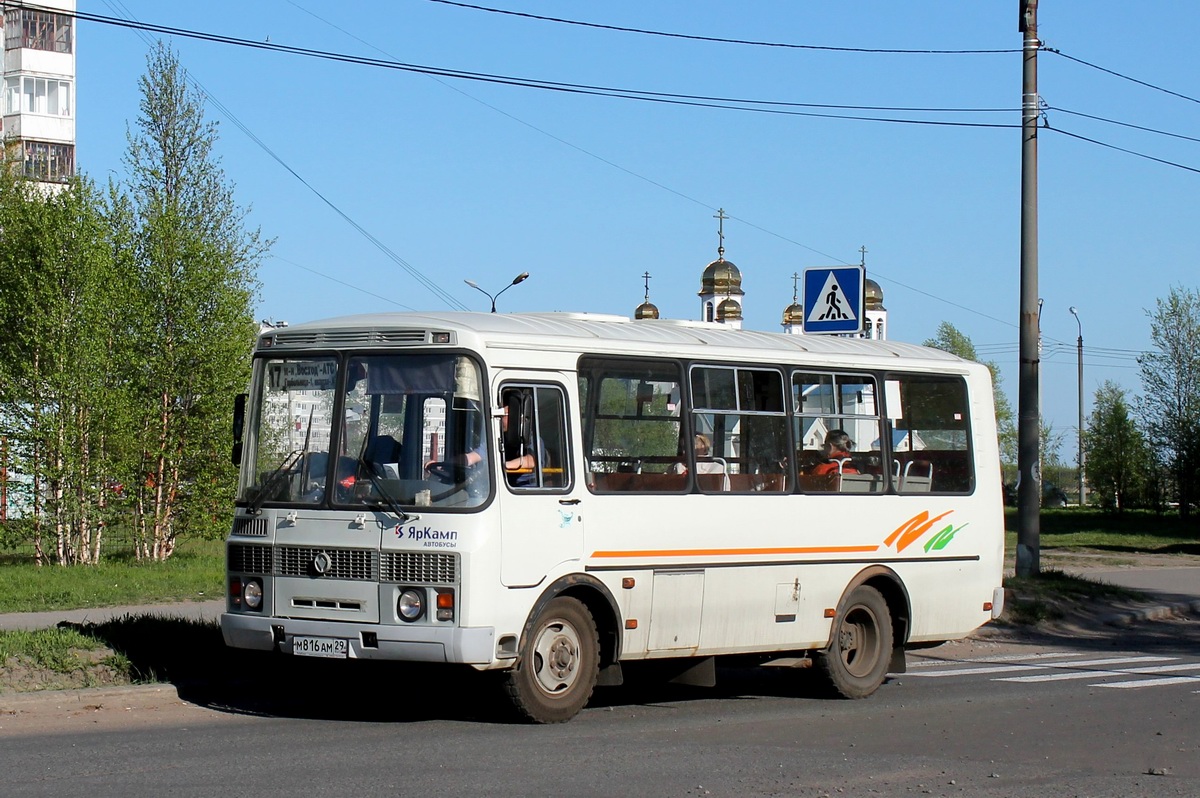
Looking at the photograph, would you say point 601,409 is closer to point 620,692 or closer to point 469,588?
point 469,588

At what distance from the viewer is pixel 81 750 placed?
29.4 ft

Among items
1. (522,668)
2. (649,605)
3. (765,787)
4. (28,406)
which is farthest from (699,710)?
(28,406)

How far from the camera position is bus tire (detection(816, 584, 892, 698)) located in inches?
491

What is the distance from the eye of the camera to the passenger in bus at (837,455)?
12.5 meters

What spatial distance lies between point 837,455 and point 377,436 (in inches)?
168

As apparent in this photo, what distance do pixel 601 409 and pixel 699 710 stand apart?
96.0 inches

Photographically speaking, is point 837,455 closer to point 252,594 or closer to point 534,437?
point 534,437

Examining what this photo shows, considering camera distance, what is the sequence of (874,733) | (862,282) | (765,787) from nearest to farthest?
(765,787) < (874,733) < (862,282)

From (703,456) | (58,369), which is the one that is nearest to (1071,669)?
(703,456)

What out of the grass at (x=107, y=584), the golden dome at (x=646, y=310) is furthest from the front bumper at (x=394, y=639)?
the golden dome at (x=646, y=310)

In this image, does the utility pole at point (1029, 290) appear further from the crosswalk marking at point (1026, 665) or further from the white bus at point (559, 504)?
the white bus at point (559, 504)

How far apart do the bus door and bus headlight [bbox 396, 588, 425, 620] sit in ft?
1.81

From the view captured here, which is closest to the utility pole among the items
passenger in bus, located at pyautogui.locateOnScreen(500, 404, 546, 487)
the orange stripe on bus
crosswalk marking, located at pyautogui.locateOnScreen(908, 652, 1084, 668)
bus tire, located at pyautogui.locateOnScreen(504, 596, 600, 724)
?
crosswalk marking, located at pyautogui.locateOnScreen(908, 652, 1084, 668)

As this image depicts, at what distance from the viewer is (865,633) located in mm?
12766
